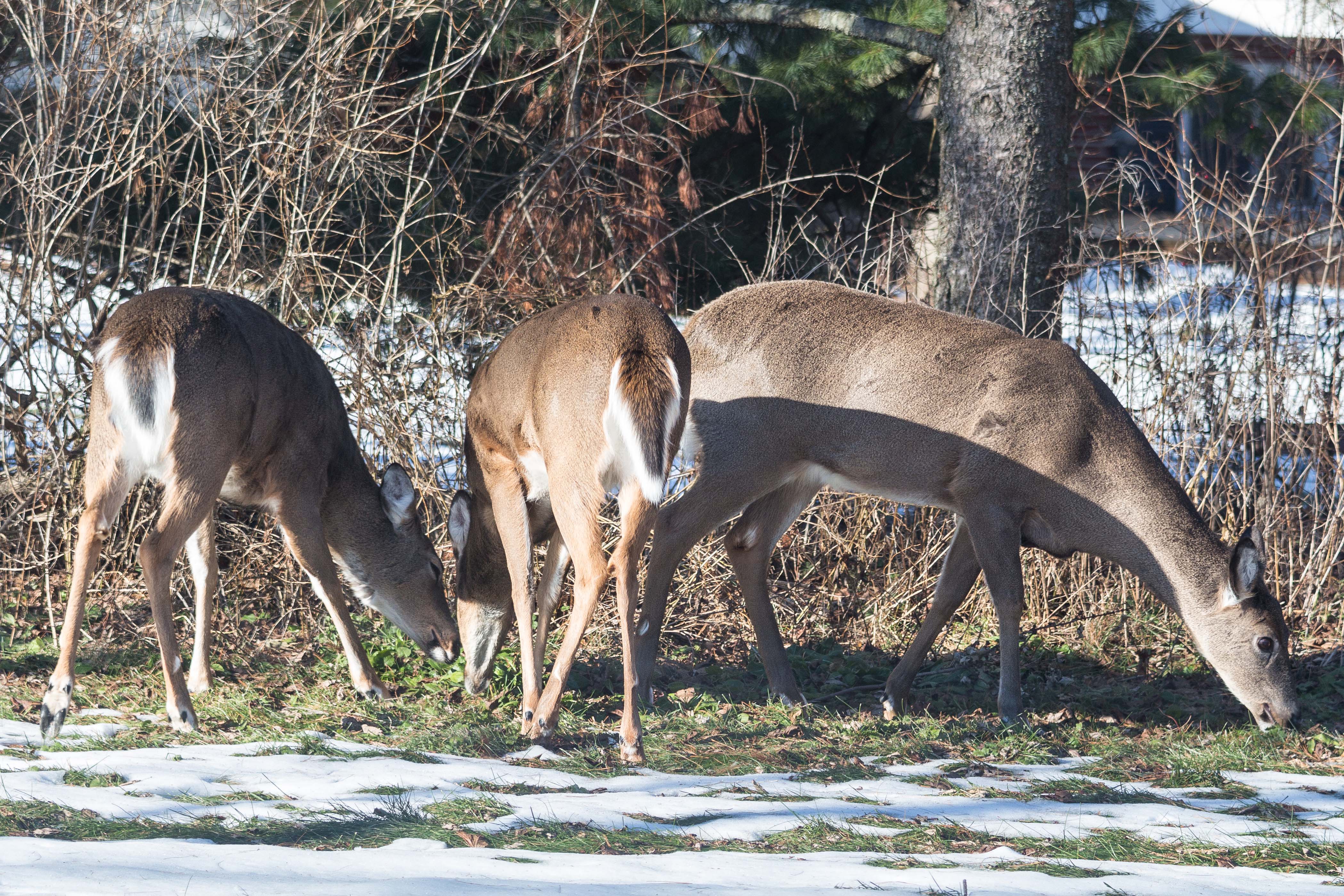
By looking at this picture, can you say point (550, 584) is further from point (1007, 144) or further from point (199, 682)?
point (1007, 144)

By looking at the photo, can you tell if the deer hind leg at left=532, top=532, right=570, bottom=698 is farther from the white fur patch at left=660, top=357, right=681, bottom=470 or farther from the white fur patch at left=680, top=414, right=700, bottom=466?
the white fur patch at left=660, top=357, right=681, bottom=470

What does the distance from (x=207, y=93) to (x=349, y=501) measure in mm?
2583

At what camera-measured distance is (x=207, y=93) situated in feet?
25.1

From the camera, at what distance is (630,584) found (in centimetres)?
543

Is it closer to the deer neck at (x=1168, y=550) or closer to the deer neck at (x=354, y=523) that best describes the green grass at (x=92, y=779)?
the deer neck at (x=354, y=523)

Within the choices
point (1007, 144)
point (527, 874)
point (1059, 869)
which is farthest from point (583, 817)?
point (1007, 144)

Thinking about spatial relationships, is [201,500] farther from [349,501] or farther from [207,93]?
[207,93]

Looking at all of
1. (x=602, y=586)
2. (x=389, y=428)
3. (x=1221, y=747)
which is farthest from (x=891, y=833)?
(x=389, y=428)

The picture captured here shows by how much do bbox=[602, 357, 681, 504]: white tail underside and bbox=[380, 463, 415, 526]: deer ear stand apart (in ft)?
5.47

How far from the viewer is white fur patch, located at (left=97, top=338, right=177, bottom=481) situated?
18.2ft

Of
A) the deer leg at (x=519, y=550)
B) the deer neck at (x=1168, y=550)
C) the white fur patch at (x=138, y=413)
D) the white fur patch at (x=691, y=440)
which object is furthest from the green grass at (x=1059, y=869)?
the white fur patch at (x=138, y=413)

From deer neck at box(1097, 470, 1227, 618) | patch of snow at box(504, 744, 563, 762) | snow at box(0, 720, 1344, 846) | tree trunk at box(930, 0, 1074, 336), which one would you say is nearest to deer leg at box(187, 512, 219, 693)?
snow at box(0, 720, 1344, 846)

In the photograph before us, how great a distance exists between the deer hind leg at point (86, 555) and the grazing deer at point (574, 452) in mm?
1525

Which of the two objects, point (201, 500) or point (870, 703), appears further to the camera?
point (870, 703)
